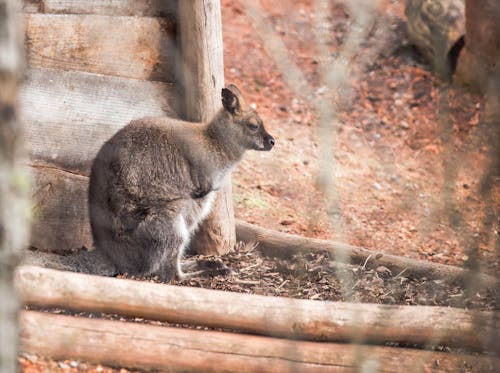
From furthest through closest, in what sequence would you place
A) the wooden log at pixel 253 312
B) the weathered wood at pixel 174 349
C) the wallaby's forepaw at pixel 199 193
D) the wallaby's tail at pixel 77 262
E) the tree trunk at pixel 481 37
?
the tree trunk at pixel 481 37 < the wallaby's forepaw at pixel 199 193 < the wallaby's tail at pixel 77 262 < the wooden log at pixel 253 312 < the weathered wood at pixel 174 349

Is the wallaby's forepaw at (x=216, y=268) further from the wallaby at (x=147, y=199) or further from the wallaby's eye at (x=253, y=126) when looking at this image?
the wallaby's eye at (x=253, y=126)

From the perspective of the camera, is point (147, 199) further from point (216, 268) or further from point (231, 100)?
point (231, 100)

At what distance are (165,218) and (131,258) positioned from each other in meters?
0.35

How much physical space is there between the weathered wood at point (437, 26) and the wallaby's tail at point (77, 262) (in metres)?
5.15

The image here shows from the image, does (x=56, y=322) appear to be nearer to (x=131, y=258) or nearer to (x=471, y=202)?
(x=131, y=258)

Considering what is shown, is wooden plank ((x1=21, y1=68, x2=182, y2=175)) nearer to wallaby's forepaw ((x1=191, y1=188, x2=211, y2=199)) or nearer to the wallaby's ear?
the wallaby's ear

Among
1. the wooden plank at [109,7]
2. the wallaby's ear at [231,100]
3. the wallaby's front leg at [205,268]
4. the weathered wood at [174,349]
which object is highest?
the wooden plank at [109,7]

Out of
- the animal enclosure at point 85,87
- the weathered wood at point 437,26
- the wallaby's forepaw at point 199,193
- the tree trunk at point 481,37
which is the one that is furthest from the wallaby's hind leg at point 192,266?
the weathered wood at point 437,26

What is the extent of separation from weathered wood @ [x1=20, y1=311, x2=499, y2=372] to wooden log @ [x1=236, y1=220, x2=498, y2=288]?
123cm

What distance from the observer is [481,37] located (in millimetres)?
8031

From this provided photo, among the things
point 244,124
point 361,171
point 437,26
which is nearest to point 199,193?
point 244,124

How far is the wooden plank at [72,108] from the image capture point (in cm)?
545

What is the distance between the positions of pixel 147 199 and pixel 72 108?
984 millimetres

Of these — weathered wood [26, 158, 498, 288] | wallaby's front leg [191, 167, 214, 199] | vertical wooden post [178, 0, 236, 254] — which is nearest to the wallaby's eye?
vertical wooden post [178, 0, 236, 254]
